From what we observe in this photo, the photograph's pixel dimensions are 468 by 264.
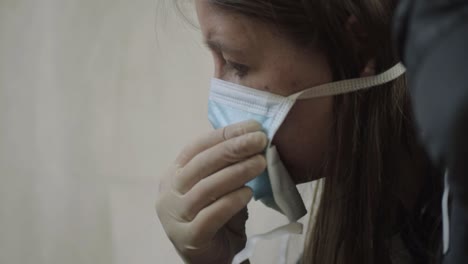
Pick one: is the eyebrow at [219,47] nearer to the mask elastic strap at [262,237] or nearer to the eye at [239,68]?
the eye at [239,68]

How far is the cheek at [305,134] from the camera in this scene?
0.79m

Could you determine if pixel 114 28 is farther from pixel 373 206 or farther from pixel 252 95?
pixel 373 206

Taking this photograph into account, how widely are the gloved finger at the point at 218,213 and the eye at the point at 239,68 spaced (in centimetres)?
16

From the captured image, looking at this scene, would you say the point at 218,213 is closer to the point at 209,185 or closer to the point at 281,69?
the point at 209,185

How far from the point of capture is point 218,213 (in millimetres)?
796

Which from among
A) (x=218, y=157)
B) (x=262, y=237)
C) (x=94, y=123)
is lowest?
(x=94, y=123)

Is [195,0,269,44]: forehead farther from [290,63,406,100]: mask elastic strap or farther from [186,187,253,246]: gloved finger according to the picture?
[186,187,253,246]: gloved finger

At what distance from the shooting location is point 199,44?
1.28 metres

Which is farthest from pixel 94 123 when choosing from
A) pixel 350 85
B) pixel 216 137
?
pixel 350 85

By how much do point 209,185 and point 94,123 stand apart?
782 mm

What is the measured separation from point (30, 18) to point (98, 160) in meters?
0.45

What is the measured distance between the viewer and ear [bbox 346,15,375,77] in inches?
29.8

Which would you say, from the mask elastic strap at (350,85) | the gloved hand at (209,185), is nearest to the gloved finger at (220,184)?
the gloved hand at (209,185)

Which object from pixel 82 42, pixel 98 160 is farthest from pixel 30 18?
pixel 98 160
